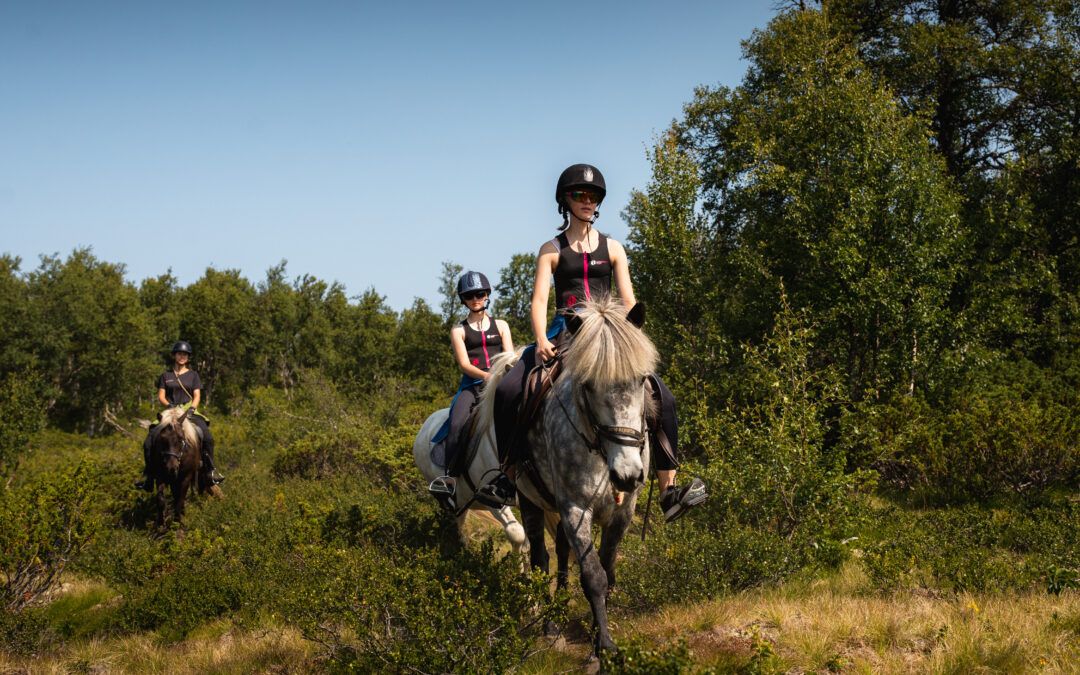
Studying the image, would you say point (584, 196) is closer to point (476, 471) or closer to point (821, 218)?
point (476, 471)

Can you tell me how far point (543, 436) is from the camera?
219 inches

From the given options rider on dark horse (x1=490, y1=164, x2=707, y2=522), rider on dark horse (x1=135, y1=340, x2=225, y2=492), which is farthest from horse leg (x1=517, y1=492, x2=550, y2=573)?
rider on dark horse (x1=135, y1=340, x2=225, y2=492)

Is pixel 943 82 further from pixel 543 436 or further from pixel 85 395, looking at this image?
pixel 85 395

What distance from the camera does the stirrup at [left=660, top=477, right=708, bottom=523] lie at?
5.67 m

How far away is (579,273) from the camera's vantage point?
5.79 meters

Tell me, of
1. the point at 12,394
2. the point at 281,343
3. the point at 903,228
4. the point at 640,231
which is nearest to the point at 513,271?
the point at 281,343

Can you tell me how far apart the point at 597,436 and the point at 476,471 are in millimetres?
2641

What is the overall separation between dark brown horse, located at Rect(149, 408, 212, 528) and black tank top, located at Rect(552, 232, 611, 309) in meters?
9.29

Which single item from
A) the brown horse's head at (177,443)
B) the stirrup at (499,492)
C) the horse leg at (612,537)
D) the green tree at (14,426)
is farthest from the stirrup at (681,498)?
the green tree at (14,426)

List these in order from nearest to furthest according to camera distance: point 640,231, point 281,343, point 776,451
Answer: point 776,451, point 640,231, point 281,343

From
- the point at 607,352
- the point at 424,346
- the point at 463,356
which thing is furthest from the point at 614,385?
the point at 424,346

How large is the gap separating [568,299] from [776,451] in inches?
145

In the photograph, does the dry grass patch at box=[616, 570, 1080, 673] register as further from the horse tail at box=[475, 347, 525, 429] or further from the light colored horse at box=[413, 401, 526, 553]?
the horse tail at box=[475, 347, 525, 429]

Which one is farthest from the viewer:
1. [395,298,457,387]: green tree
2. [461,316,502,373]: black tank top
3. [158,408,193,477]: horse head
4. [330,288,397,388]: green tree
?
[330,288,397,388]: green tree
